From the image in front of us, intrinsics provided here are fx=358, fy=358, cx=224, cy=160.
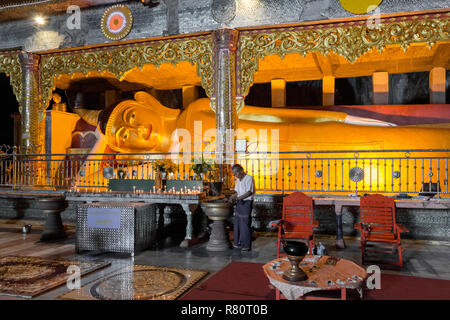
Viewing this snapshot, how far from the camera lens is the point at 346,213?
6.25 m

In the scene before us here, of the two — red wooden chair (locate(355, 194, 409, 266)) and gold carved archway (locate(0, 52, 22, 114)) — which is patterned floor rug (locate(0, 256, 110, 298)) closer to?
red wooden chair (locate(355, 194, 409, 266))

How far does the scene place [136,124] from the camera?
9281 millimetres

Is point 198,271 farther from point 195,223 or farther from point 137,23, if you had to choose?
point 137,23

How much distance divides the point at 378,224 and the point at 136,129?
6412 millimetres

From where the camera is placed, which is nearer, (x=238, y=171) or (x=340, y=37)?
(x=238, y=171)

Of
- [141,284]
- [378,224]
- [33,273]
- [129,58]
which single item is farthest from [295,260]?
[129,58]

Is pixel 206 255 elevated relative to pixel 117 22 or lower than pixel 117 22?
lower

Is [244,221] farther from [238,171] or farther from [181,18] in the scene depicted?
[181,18]

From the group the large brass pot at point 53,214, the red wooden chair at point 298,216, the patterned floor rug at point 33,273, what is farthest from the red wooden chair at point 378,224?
the large brass pot at point 53,214

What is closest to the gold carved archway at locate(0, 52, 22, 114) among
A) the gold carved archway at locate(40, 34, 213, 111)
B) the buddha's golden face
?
the gold carved archway at locate(40, 34, 213, 111)

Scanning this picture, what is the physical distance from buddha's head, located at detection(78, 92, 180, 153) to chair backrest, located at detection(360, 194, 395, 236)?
608 centimetres

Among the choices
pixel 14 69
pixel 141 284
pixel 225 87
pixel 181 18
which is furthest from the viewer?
pixel 14 69

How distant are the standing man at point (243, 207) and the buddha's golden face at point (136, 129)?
465 centimetres

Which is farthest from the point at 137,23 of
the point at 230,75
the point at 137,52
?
the point at 230,75
